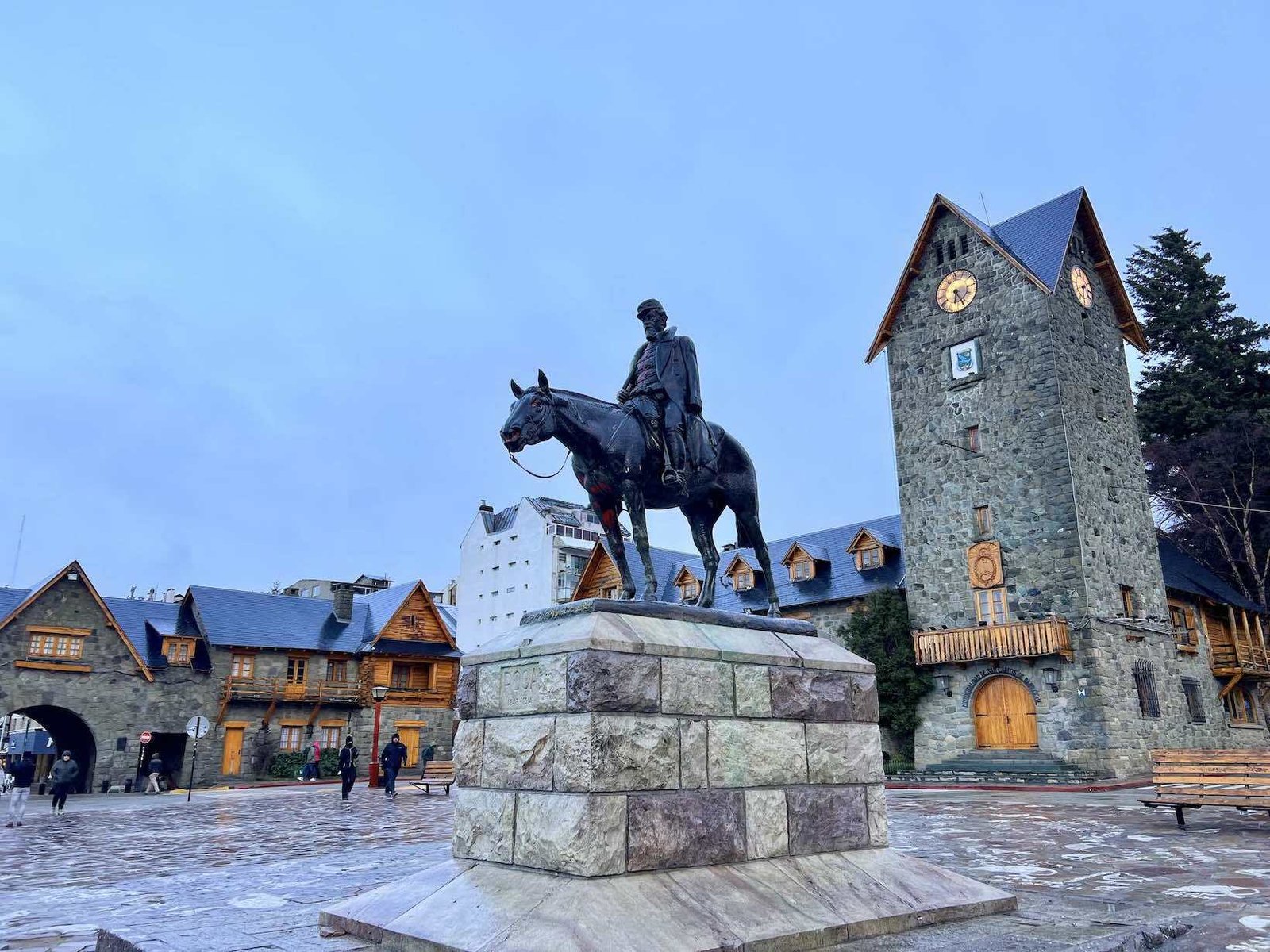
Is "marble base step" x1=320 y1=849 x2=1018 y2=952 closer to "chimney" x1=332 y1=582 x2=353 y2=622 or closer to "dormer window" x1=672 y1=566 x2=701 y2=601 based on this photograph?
"dormer window" x1=672 y1=566 x2=701 y2=601

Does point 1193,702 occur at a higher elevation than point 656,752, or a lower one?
higher

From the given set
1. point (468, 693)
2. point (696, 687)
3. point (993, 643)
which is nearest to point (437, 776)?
point (993, 643)

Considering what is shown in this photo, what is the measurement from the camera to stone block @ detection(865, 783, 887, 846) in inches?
243

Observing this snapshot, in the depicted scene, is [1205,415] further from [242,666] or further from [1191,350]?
[242,666]

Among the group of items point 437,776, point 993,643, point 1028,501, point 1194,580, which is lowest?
point 437,776

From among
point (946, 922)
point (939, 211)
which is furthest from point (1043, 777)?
point (946, 922)

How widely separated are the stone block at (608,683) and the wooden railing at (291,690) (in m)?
35.1

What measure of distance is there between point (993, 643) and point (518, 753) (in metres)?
24.9

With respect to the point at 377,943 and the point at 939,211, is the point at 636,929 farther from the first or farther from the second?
the point at 939,211

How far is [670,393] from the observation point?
6758mm

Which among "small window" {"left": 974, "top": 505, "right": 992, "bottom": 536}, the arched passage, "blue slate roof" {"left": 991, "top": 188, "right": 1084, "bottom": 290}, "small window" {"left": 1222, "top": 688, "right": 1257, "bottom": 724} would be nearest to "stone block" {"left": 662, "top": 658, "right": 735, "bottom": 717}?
"small window" {"left": 974, "top": 505, "right": 992, "bottom": 536}

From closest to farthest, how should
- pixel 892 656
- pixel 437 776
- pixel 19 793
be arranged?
1. pixel 19 793
2. pixel 437 776
3. pixel 892 656

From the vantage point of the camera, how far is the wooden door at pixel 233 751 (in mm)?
36062

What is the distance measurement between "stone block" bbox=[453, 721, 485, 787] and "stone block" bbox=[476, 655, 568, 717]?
0.11 meters
